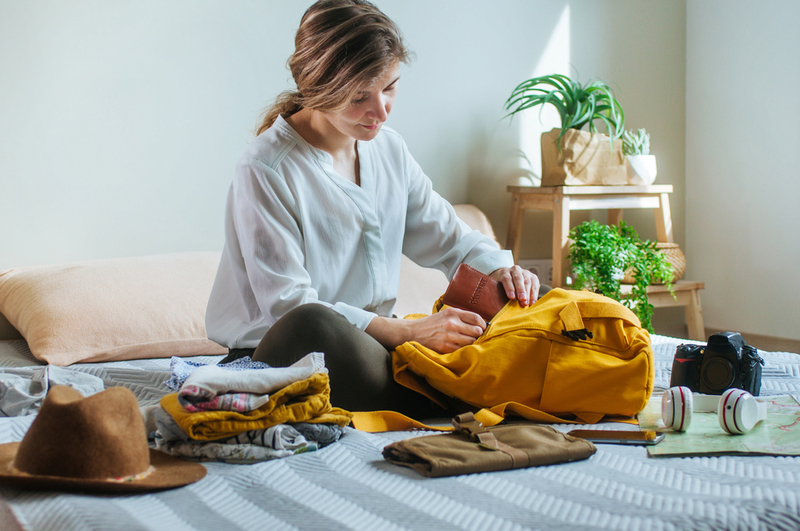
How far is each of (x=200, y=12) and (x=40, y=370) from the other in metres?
1.10

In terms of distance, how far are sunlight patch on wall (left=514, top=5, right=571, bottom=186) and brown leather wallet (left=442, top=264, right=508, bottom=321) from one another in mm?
1399

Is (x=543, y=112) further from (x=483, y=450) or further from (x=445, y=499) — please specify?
(x=445, y=499)

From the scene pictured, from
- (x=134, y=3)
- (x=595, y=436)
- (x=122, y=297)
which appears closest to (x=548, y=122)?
(x=134, y=3)

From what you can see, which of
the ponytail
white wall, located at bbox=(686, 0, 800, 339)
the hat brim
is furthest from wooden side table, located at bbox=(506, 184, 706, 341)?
the hat brim

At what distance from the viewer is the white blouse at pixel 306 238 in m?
1.12

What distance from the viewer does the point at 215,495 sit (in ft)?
2.26

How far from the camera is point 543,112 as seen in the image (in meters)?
2.50

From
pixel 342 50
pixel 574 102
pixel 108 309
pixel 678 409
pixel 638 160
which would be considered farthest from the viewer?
pixel 638 160

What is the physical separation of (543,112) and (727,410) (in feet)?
5.91

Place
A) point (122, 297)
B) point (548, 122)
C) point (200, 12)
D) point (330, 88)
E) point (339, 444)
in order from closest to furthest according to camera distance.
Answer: point (339, 444) < point (330, 88) < point (122, 297) < point (200, 12) < point (548, 122)

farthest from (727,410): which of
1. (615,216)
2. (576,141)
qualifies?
(615,216)

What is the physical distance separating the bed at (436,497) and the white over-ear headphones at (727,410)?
0.08m

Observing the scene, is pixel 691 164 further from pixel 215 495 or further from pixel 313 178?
pixel 215 495

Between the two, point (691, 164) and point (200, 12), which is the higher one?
point (200, 12)
